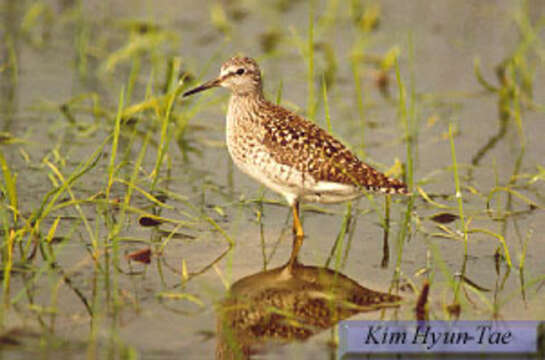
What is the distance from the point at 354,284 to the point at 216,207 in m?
1.58

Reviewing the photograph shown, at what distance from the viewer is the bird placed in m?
6.78

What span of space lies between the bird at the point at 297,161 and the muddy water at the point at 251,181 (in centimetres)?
38

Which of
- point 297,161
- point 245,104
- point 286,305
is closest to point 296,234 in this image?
point 297,161

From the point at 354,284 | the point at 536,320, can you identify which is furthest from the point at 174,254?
the point at 536,320

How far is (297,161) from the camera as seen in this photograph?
679 centimetres

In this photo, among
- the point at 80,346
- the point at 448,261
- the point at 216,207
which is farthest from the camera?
the point at 216,207

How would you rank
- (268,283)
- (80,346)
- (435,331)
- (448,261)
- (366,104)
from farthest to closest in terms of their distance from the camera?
(366,104) < (448,261) < (268,283) < (435,331) < (80,346)

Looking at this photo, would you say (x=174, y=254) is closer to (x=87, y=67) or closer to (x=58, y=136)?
(x=58, y=136)

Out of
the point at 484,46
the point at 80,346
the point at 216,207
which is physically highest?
the point at 484,46

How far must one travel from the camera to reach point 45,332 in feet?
16.8

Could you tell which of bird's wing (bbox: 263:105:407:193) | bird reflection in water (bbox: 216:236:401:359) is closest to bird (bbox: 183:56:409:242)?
bird's wing (bbox: 263:105:407:193)

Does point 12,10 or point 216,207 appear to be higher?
point 12,10

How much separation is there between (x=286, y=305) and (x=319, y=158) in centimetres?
142

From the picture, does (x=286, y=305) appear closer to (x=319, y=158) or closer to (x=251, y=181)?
(x=319, y=158)
